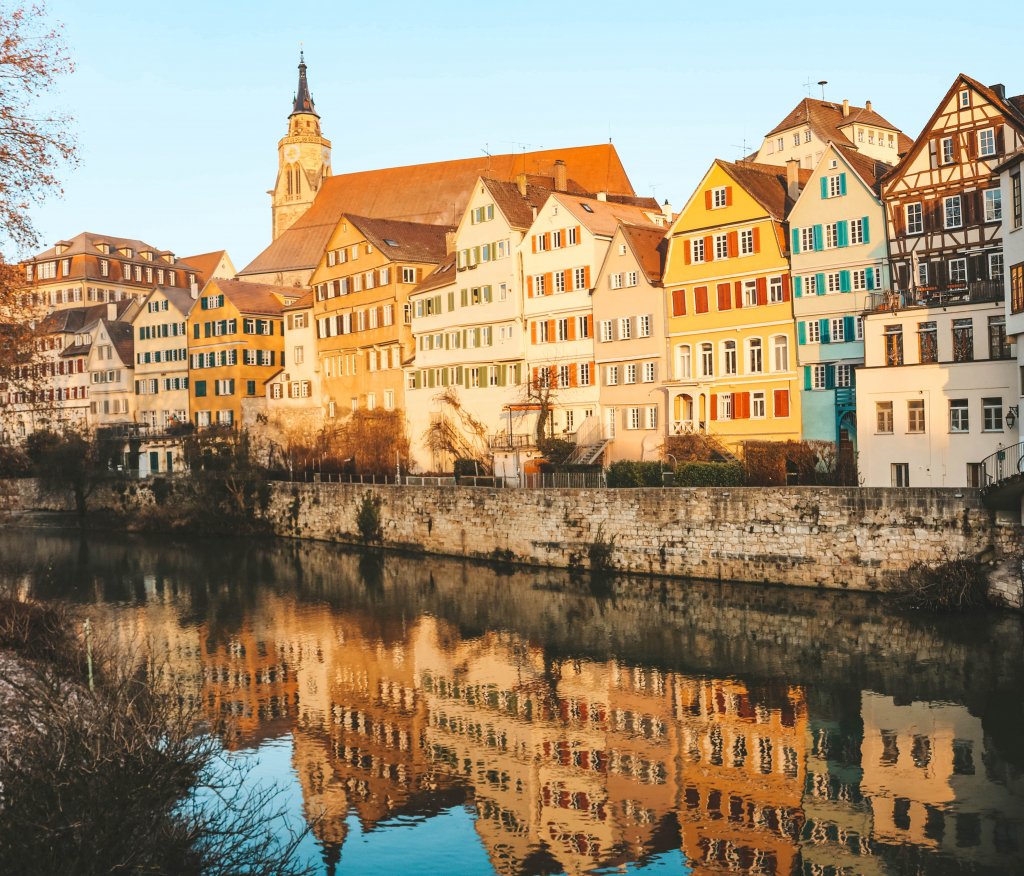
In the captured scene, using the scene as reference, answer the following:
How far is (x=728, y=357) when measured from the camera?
145 feet

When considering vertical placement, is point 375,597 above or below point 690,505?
below

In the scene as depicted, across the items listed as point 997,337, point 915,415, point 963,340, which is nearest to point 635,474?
point 915,415

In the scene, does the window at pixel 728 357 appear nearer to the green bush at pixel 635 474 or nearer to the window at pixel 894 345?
the green bush at pixel 635 474

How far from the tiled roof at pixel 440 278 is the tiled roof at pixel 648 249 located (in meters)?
11.2

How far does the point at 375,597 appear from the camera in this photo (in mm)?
37812

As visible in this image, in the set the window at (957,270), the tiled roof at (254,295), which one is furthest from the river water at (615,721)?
the tiled roof at (254,295)

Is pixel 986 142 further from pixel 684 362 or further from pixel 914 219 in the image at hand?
pixel 684 362

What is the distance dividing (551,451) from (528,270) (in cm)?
954

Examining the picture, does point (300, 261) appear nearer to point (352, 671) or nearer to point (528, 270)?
point (528, 270)

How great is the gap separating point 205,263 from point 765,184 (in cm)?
8893

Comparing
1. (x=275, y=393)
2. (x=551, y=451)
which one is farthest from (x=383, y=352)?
(x=551, y=451)

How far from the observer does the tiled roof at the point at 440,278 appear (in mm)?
57312

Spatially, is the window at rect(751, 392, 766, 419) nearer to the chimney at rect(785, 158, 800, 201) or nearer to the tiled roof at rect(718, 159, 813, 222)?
the tiled roof at rect(718, 159, 813, 222)

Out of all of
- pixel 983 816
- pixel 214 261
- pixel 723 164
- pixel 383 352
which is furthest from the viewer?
pixel 214 261
